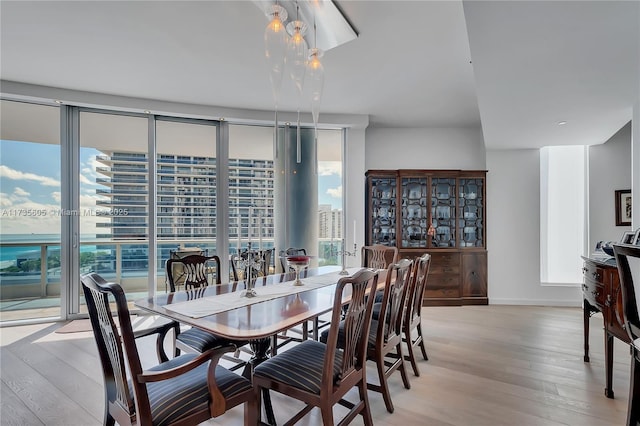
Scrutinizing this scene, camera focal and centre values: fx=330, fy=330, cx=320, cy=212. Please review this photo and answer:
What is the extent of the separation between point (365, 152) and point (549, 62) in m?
3.25

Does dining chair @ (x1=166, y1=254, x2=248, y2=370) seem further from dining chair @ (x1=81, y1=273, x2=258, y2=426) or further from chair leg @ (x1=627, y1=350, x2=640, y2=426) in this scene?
chair leg @ (x1=627, y1=350, x2=640, y2=426)

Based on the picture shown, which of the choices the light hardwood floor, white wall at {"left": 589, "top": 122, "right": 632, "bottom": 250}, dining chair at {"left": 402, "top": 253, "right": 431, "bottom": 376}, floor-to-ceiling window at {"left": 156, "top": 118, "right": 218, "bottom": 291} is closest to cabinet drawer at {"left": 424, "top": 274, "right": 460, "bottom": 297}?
the light hardwood floor

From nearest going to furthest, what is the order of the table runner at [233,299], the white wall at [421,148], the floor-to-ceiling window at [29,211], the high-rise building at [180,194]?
the table runner at [233,299], the floor-to-ceiling window at [29,211], the high-rise building at [180,194], the white wall at [421,148]

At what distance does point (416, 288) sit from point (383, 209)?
2.48 m

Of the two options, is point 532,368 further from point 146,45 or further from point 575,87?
point 146,45

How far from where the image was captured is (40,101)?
12.8 ft

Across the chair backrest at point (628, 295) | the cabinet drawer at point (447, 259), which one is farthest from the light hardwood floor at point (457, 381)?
the cabinet drawer at point (447, 259)

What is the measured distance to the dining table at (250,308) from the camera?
160 centimetres

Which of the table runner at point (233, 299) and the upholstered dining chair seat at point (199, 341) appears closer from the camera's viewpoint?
the table runner at point (233, 299)

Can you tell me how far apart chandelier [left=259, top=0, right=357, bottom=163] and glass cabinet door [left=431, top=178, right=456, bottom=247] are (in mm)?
3055

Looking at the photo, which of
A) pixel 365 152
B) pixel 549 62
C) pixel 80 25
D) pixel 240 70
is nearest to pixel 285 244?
pixel 365 152

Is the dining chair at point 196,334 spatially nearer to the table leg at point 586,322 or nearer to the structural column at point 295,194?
the structural column at point 295,194

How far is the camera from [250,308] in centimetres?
196

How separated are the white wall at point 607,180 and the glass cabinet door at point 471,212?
4.62 feet
